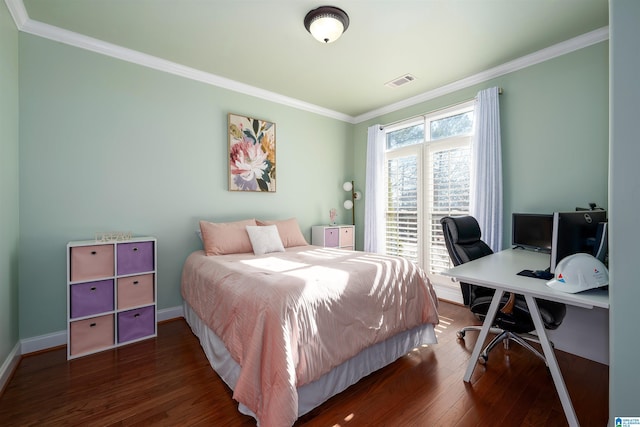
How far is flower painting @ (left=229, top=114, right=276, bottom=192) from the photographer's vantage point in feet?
11.2

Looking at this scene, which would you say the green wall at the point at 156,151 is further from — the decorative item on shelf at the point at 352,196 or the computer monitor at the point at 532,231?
the decorative item on shelf at the point at 352,196

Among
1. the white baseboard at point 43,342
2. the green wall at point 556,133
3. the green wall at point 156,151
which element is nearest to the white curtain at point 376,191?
the green wall at point 156,151

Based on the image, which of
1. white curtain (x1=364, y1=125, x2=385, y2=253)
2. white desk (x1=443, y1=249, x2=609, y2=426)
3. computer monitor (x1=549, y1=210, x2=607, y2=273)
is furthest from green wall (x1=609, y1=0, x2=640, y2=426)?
white curtain (x1=364, y1=125, x2=385, y2=253)

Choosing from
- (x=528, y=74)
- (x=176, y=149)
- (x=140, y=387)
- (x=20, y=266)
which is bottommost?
(x=140, y=387)

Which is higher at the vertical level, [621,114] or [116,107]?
[116,107]

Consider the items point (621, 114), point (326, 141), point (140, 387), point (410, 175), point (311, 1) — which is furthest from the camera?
point (326, 141)

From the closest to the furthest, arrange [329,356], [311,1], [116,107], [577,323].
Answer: [329,356] < [311,1] < [577,323] < [116,107]

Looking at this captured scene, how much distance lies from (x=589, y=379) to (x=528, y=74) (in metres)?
2.81

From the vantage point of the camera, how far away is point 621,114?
1157 millimetres

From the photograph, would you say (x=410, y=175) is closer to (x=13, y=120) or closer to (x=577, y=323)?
(x=577, y=323)

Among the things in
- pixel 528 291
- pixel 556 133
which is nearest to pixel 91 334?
pixel 528 291

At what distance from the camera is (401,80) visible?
11.1 ft

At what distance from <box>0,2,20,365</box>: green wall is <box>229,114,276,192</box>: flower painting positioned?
1793mm

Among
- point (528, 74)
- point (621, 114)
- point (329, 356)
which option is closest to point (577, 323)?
point (621, 114)
